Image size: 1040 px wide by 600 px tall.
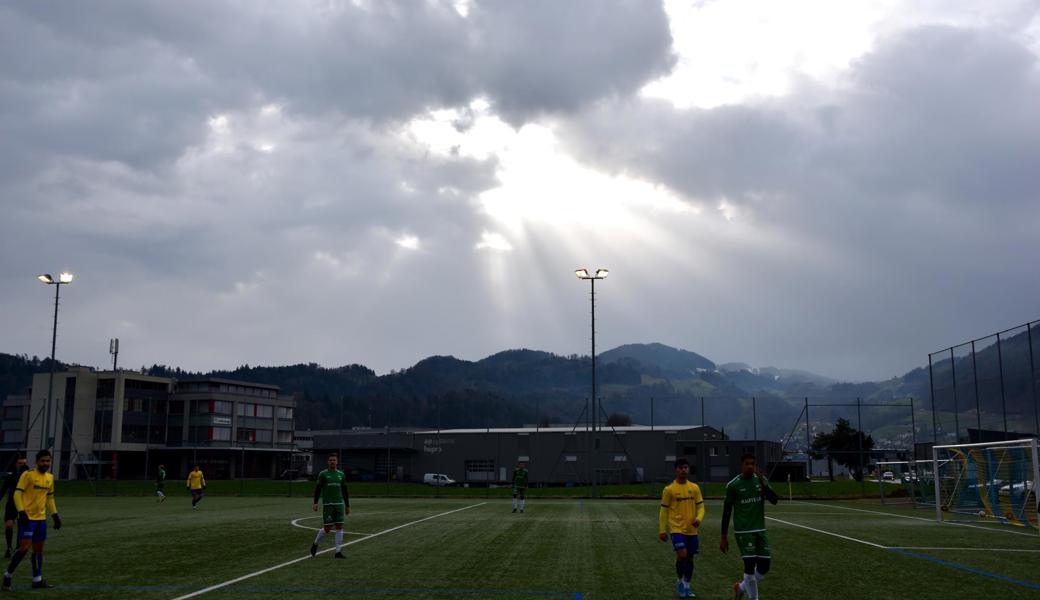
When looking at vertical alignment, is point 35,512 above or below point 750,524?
below

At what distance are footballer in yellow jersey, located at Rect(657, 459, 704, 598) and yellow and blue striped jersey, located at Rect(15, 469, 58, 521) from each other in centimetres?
1031

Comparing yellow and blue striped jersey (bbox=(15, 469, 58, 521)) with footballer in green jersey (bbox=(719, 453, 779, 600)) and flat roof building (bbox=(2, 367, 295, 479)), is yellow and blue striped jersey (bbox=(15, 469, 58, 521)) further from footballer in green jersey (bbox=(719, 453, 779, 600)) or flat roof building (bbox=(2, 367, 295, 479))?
flat roof building (bbox=(2, 367, 295, 479))

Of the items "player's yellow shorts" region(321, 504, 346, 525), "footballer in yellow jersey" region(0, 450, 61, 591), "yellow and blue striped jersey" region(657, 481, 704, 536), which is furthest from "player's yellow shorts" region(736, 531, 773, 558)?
"footballer in yellow jersey" region(0, 450, 61, 591)

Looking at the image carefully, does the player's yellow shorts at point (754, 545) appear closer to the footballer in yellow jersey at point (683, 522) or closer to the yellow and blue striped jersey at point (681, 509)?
the footballer in yellow jersey at point (683, 522)

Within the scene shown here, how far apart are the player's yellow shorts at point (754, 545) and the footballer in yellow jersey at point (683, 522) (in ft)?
4.28

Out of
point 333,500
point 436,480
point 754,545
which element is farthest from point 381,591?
point 436,480

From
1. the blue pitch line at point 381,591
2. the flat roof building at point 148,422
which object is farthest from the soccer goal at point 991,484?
the flat roof building at point 148,422

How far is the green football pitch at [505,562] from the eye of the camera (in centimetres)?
1381

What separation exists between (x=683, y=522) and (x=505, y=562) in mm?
5047

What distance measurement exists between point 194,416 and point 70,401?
1545cm

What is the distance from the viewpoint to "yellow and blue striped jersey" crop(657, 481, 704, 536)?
1377 cm

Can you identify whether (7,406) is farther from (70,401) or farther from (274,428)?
(274,428)

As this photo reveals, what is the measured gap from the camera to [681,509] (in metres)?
13.9

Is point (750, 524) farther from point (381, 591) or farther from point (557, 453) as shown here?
point (557, 453)
